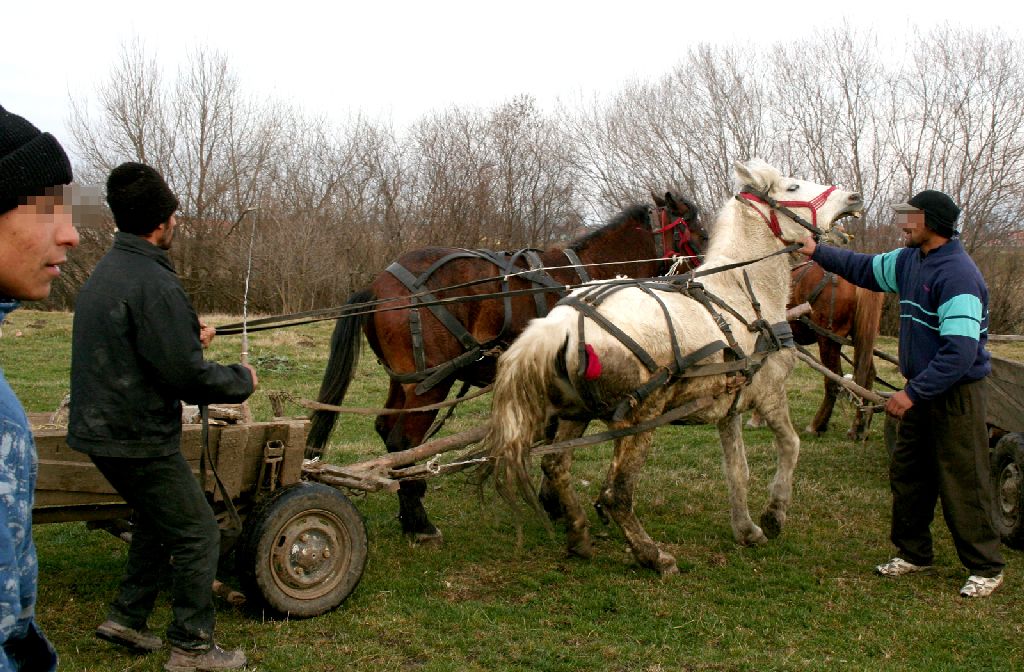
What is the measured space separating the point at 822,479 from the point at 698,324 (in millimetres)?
3269

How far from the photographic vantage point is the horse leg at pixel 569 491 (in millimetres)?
5156

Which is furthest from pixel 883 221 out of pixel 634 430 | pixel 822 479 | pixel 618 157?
pixel 634 430

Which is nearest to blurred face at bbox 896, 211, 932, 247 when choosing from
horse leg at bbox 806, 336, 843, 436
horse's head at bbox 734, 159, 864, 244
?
horse's head at bbox 734, 159, 864, 244

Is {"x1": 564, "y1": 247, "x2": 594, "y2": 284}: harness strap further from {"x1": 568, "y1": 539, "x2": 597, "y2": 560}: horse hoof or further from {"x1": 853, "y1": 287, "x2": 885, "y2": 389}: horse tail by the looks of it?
{"x1": 853, "y1": 287, "x2": 885, "y2": 389}: horse tail

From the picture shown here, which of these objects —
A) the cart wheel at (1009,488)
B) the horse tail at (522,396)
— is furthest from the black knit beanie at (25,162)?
the cart wheel at (1009,488)

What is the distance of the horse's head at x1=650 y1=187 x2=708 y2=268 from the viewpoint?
21.9 feet

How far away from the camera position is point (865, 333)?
8.78 meters

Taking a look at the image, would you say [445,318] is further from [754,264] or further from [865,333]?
[865,333]

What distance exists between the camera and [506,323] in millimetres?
5910

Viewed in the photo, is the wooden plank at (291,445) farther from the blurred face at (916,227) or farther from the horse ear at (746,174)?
the blurred face at (916,227)

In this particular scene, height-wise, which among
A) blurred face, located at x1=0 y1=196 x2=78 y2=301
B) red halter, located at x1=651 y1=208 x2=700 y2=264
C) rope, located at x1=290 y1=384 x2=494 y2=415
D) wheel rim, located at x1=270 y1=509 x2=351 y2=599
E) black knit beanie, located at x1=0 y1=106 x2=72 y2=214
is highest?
red halter, located at x1=651 y1=208 x2=700 y2=264

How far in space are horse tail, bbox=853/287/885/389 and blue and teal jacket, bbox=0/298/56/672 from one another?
8.41m

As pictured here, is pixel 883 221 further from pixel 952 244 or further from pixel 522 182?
pixel 952 244

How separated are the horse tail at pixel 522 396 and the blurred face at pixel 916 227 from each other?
2.08 meters
